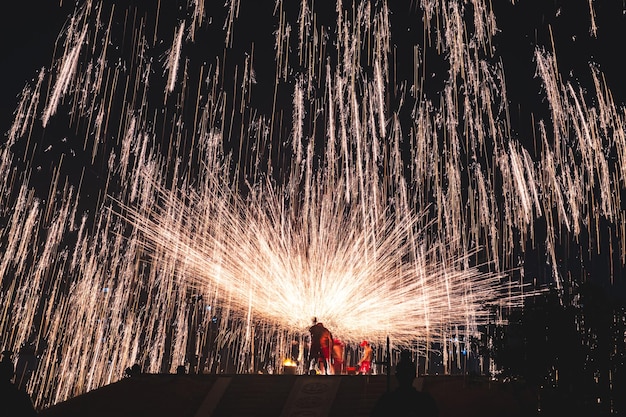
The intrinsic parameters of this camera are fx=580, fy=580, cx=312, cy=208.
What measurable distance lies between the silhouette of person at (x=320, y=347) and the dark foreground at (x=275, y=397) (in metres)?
3.84

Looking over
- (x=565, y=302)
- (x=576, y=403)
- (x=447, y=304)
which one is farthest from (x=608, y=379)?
(x=447, y=304)

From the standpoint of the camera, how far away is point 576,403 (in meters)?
13.4

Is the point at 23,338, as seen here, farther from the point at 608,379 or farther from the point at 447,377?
the point at 608,379

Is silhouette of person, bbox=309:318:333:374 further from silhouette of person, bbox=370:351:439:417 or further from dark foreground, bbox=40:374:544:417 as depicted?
silhouette of person, bbox=370:351:439:417

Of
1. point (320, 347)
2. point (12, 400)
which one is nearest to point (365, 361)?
point (320, 347)

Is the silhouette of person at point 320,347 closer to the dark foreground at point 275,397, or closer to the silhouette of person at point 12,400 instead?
the dark foreground at point 275,397

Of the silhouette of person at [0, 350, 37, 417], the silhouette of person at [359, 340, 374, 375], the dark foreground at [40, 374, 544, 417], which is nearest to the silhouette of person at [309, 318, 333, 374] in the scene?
the silhouette of person at [359, 340, 374, 375]

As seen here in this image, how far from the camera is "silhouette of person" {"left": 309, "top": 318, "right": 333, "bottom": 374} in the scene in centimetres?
2044

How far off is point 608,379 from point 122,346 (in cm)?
4810

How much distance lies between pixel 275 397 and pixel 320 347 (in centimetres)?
A: 501

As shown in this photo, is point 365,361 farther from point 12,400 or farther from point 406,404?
point 406,404

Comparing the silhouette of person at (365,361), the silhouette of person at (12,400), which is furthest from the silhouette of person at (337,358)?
the silhouette of person at (12,400)

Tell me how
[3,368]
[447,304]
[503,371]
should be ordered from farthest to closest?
[447,304] < [503,371] < [3,368]

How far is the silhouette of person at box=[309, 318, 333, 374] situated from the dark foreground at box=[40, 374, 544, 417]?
3838 mm
